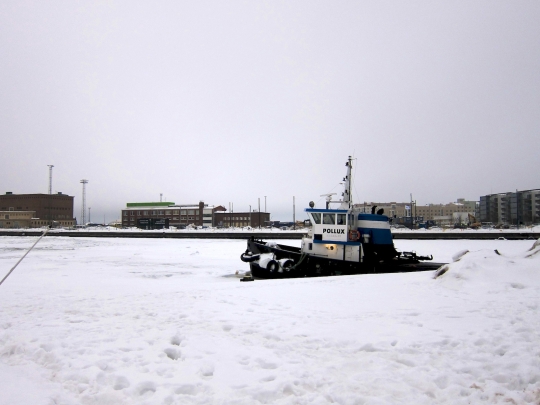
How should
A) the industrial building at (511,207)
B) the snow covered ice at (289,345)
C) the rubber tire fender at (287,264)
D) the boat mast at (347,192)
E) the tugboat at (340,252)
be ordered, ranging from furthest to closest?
the industrial building at (511,207) → the boat mast at (347,192) → the rubber tire fender at (287,264) → the tugboat at (340,252) → the snow covered ice at (289,345)

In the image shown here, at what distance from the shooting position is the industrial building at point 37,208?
108688 mm

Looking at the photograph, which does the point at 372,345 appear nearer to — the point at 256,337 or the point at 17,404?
the point at 256,337

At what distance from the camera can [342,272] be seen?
16.1 m

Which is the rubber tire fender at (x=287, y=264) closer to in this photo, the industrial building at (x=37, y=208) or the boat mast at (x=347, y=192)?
the boat mast at (x=347, y=192)

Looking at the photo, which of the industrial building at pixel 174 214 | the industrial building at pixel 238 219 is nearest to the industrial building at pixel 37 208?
the industrial building at pixel 174 214

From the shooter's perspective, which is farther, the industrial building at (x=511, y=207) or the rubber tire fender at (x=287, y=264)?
the industrial building at (x=511, y=207)

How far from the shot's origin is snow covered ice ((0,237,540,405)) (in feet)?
14.4

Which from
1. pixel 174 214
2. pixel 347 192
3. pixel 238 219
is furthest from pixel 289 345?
pixel 174 214

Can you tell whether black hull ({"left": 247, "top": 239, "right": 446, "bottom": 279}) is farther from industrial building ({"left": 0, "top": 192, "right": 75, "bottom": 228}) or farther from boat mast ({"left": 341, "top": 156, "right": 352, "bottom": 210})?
industrial building ({"left": 0, "top": 192, "right": 75, "bottom": 228})

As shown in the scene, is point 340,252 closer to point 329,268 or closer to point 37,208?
point 329,268

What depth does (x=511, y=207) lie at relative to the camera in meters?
138

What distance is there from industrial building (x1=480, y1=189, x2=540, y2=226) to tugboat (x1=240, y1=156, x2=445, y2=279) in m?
112

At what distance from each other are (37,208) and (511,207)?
163271mm

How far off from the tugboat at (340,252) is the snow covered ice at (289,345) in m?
6.47
